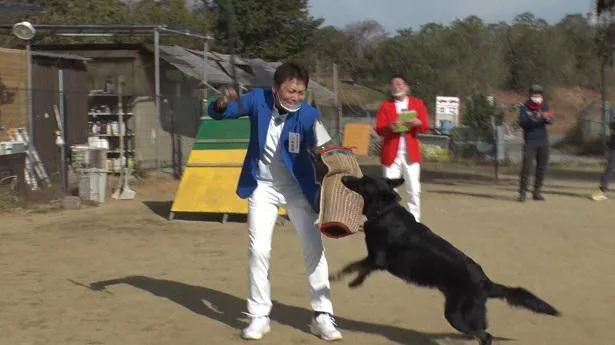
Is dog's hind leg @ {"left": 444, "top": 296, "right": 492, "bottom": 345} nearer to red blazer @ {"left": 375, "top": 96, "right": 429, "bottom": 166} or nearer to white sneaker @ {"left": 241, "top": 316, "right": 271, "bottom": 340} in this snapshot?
white sneaker @ {"left": 241, "top": 316, "right": 271, "bottom": 340}

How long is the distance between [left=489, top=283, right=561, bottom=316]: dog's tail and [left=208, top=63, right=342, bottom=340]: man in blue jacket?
3.93 feet

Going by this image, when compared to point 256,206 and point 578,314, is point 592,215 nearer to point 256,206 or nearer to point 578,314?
point 578,314

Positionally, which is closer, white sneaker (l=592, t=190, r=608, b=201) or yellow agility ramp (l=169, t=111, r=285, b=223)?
yellow agility ramp (l=169, t=111, r=285, b=223)

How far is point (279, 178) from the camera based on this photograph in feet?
19.0

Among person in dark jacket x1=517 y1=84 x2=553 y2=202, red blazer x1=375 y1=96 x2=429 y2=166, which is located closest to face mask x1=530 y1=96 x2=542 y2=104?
person in dark jacket x1=517 y1=84 x2=553 y2=202

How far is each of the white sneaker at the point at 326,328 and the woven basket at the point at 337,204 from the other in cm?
68

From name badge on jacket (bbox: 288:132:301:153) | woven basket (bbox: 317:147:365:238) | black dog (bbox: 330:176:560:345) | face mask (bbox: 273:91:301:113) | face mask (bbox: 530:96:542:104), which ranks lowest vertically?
black dog (bbox: 330:176:560:345)

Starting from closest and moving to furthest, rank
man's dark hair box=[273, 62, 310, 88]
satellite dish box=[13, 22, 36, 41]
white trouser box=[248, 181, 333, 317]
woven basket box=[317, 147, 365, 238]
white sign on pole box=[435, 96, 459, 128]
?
woven basket box=[317, 147, 365, 238] → man's dark hair box=[273, 62, 310, 88] → white trouser box=[248, 181, 333, 317] → satellite dish box=[13, 22, 36, 41] → white sign on pole box=[435, 96, 459, 128]

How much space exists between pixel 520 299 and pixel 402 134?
4278 mm

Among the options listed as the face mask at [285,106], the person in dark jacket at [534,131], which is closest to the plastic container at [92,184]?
the person in dark jacket at [534,131]

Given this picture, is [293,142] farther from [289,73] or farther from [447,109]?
[447,109]

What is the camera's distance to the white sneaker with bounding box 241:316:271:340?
579cm

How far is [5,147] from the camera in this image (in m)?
13.0

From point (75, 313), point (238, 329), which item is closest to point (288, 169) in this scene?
point (238, 329)
